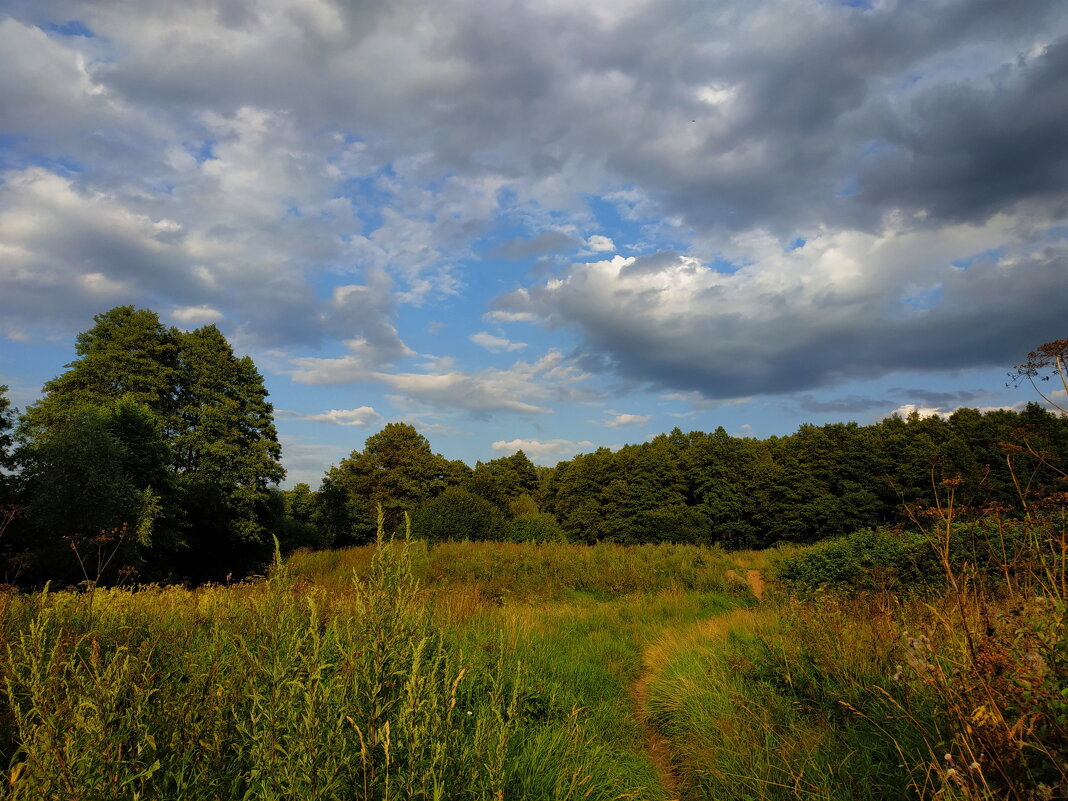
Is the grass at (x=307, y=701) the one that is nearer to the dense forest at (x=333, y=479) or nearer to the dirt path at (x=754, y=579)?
the dense forest at (x=333, y=479)

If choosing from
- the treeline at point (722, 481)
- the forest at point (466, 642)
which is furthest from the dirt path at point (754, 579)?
the treeline at point (722, 481)

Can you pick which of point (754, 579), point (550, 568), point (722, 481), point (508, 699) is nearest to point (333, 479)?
point (550, 568)

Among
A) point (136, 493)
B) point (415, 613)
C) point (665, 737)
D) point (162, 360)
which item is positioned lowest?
point (665, 737)

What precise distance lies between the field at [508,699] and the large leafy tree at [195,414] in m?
20.0

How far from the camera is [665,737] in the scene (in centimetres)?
579

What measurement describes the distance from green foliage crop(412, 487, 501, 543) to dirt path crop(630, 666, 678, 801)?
12.3 meters

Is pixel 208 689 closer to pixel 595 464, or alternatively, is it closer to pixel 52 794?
pixel 52 794

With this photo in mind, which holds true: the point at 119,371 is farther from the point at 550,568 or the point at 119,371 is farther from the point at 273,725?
the point at 273,725

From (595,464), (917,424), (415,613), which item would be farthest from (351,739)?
(917,424)

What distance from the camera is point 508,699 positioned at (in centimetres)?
529

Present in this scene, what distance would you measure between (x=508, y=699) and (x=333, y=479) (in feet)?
132

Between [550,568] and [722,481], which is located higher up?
[722,481]

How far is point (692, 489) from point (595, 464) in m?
8.68

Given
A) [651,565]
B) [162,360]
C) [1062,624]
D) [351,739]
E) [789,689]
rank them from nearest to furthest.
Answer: [351,739], [1062,624], [789,689], [651,565], [162,360]
